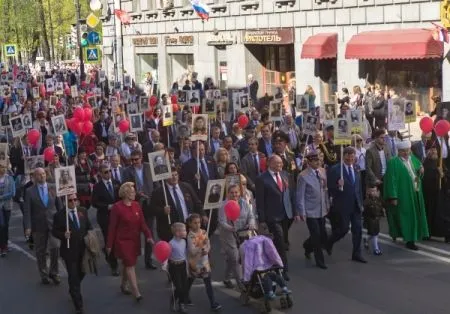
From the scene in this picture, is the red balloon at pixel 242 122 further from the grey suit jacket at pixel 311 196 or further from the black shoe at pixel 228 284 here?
the black shoe at pixel 228 284

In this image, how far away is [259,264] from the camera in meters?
9.42

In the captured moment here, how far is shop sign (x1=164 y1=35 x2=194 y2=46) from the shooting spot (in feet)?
127

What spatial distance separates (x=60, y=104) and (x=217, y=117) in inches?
247

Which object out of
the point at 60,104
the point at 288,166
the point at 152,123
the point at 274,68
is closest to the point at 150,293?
the point at 288,166

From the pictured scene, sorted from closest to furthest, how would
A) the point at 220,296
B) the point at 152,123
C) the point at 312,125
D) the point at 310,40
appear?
the point at 220,296, the point at 312,125, the point at 152,123, the point at 310,40

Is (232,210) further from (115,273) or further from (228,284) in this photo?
(115,273)

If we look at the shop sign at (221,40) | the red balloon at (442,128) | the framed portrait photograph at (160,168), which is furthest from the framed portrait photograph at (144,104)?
the shop sign at (221,40)

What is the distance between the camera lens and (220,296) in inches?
404

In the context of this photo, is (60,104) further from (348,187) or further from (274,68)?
(348,187)

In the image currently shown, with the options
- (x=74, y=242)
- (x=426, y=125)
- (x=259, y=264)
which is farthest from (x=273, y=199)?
(x=426, y=125)

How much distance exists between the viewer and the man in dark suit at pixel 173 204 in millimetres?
10844

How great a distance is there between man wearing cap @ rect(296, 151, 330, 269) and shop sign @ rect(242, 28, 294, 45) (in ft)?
64.0

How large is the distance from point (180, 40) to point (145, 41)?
461 centimetres

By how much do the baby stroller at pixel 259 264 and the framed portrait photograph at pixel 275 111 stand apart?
28.7ft
